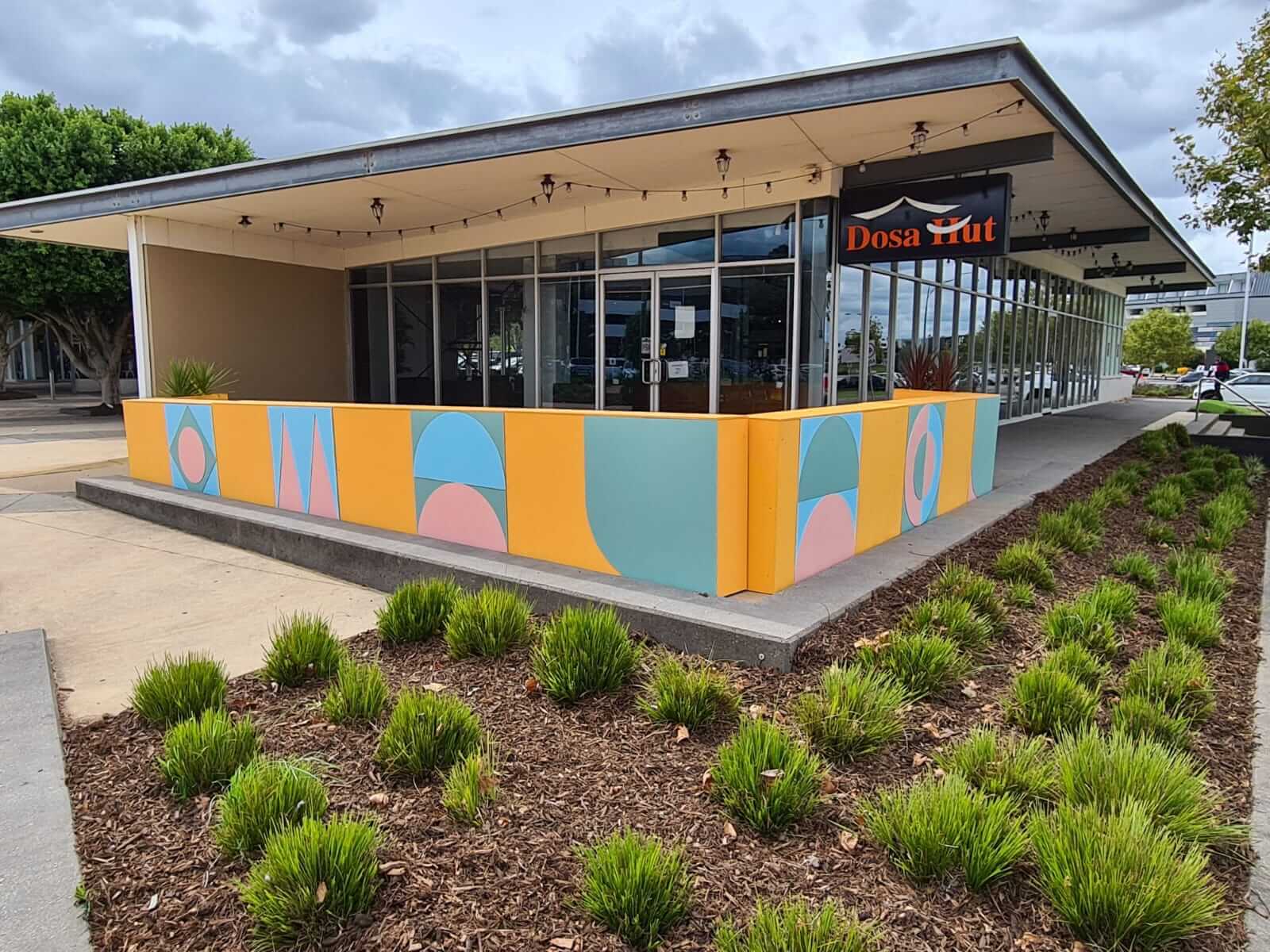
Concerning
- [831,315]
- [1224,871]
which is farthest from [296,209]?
[1224,871]

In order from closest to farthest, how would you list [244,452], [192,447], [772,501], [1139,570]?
[772,501], [1139,570], [244,452], [192,447]

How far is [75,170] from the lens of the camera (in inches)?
759

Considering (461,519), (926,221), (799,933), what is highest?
(926,221)

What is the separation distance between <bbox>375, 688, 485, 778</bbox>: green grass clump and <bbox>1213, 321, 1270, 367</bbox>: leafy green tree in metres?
78.2

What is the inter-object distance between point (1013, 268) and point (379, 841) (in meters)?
17.5

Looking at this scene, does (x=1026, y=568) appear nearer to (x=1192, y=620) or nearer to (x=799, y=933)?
(x=1192, y=620)

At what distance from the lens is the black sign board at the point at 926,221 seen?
27.4ft

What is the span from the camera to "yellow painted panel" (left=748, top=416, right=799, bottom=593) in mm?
4559

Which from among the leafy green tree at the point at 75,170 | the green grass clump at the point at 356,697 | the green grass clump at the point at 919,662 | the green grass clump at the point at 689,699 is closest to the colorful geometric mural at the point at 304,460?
the green grass clump at the point at 356,697

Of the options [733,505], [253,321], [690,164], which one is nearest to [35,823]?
[733,505]

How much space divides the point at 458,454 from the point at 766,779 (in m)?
3.71

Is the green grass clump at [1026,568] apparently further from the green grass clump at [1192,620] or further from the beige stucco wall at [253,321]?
the beige stucco wall at [253,321]

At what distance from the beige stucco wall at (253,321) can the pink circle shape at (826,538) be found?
11327mm

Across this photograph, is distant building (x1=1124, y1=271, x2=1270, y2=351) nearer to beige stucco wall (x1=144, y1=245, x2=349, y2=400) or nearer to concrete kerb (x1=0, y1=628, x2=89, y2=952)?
beige stucco wall (x1=144, y1=245, x2=349, y2=400)
